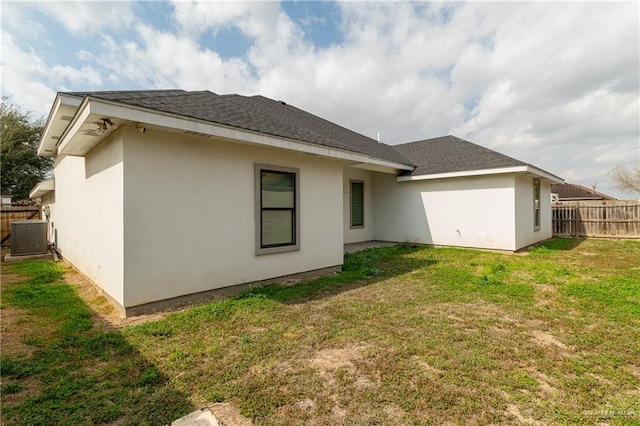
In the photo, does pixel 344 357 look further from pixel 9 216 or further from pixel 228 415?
pixel 9 216

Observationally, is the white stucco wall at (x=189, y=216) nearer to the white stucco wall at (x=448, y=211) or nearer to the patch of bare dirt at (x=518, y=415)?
the patch of bare dirt at (x=518, y=415)

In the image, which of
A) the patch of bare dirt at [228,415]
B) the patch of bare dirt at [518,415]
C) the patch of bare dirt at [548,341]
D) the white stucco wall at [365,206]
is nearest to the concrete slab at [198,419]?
the patch of bare dirt at [228,415]

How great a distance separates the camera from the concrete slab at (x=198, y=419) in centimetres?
192

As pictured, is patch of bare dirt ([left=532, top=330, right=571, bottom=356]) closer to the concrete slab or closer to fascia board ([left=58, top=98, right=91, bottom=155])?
the concrete slab

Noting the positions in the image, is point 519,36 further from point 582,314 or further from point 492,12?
point 582,314

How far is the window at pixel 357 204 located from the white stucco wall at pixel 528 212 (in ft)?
17.6

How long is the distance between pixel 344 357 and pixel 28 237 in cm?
1189

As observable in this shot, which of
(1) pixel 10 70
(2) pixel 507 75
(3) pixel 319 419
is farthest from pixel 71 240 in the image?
(2) pixel 507 75

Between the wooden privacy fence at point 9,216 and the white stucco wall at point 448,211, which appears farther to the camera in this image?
the wooden privacy fence at point 9,216

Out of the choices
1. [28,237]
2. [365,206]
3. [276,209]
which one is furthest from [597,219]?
[28,237]

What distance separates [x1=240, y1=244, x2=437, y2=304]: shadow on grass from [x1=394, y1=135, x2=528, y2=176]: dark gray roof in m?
3.17

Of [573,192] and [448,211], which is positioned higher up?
[573,192]

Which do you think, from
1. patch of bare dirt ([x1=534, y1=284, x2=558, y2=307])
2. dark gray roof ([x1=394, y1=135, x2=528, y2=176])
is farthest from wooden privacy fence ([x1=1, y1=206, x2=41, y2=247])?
patch of bare dirt ([x1=534, y1=284, x2=558, y2=307])

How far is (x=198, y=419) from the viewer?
1.97 m
